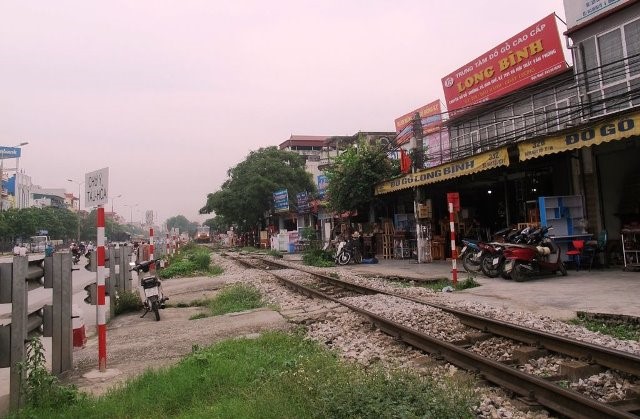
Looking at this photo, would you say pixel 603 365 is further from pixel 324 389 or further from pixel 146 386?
pixel 146 386

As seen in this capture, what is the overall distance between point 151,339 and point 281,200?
3144 cm

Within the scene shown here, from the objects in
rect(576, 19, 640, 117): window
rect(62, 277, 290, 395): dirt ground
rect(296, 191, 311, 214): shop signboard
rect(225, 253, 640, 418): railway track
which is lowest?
rect(62, 277, 290, 395): dirt ground

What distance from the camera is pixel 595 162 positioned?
550 inches

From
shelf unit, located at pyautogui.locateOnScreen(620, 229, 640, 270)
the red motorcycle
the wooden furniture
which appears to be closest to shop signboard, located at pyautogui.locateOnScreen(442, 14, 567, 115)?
the wooden furniture

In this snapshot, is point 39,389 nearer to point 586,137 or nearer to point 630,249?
point 586,137

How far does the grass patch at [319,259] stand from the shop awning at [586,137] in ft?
33.0

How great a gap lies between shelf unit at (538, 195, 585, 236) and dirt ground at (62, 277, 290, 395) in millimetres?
8488

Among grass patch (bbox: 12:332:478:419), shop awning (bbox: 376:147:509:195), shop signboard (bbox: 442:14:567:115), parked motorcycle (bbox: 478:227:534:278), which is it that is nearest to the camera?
grass patch (bbox: 12:332:478:419)

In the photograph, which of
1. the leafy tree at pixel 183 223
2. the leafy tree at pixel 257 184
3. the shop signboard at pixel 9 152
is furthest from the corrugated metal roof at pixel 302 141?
the leafy tree at pixel 183 223

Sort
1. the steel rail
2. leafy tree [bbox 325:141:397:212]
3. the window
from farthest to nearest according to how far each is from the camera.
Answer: leafy tree [bbox 325:141:397:212]
the window
the steel rail

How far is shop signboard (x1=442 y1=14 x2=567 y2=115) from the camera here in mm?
17359

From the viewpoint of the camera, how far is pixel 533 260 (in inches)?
464

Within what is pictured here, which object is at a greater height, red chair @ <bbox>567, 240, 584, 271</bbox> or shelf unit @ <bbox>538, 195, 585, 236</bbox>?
shelf unit @ <bbox>538, 195, 585, 236</bbox>

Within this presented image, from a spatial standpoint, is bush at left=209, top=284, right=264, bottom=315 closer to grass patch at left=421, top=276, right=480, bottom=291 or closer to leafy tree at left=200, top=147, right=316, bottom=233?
grass patch at left=421, top=276, right=480, bottom=291
